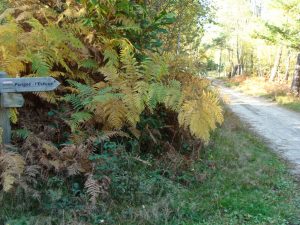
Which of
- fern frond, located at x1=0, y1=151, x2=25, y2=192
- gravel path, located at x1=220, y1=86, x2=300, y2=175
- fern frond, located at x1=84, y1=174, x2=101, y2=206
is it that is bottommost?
gravel path, located at x1=220, y1=86, x2=300, y2=175

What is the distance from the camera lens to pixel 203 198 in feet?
17.5

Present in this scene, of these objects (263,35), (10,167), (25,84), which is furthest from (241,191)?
(263,35)

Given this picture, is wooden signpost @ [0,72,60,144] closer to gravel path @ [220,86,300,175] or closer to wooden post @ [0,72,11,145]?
wooden post @ [0,72,11,145]

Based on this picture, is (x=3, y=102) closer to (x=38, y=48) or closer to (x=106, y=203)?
(x=38, y=48)

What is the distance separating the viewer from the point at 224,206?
16.9 feet

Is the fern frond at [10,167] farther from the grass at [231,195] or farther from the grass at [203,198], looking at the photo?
the grass at [231,195]

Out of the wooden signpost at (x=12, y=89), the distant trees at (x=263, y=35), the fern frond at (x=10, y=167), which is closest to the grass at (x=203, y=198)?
the fern frond at (x=10, y=167)

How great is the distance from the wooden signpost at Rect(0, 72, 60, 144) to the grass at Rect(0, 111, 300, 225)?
1.11 metres

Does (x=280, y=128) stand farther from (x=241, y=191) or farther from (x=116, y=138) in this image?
(x=116, y=138)

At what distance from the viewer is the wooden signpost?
5020mm

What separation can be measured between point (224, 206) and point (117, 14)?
3758 millimetres

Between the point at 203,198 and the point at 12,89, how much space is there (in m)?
3.07

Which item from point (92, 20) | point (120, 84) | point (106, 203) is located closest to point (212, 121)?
point (120, 84)

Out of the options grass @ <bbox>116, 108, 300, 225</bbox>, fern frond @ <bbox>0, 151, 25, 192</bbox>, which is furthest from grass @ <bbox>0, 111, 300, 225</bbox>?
fern frond @ <bbox>0, 151, 25, 192</bbox>
